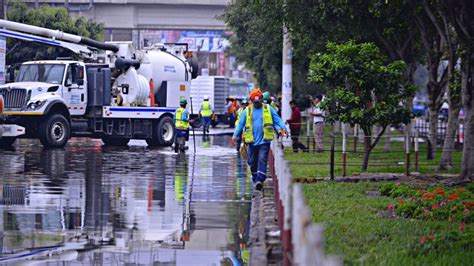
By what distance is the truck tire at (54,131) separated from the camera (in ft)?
99.9

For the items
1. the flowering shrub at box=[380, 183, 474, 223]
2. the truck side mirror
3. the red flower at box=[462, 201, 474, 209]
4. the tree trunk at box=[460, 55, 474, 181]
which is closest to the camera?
the flowering shrub at box=[380, 183, 474, 223]

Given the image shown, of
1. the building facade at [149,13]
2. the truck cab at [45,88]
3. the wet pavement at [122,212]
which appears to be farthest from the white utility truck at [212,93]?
the wet pavement at [122,212]

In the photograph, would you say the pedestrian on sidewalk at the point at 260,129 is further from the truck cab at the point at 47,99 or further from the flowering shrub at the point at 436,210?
the truck cab at the point at 47,99

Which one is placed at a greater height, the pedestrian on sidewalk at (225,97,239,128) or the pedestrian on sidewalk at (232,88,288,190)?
the pedestrian on sidewalk at (225,97,239,128)

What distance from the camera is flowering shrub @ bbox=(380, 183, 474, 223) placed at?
13.6 meters

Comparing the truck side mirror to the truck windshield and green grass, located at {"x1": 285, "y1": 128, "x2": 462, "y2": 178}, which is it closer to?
the truck windshield

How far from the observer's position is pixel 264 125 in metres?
17.2

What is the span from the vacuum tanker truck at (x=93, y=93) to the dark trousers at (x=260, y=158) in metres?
13.1

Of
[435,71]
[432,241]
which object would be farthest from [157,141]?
[432,241]

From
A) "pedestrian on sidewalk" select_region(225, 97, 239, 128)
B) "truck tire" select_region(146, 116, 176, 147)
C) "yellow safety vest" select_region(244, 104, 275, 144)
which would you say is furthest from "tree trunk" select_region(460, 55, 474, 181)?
"pedestrian on sidewalk" select_region(225, 97, 239, 128)

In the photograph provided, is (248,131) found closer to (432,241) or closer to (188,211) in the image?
(188,211)

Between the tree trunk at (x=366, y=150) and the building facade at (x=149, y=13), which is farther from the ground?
the building facade at (x=149, y=13)

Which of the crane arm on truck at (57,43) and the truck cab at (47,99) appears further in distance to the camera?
the truck cab at (47,99)

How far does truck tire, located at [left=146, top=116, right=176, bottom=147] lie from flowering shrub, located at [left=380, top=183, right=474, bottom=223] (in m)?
17.9
